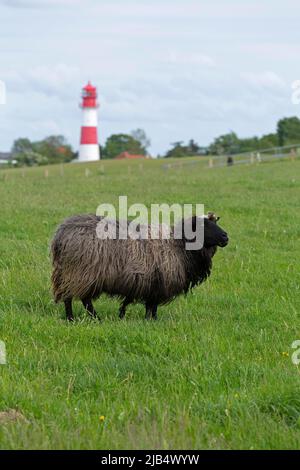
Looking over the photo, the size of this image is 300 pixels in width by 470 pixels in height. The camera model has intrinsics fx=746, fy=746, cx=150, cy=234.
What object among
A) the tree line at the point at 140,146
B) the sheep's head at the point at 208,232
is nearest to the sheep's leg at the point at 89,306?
the sheep's head at the point at 208,232

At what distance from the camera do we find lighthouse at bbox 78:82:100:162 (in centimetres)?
8156

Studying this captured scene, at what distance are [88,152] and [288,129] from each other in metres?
22.4

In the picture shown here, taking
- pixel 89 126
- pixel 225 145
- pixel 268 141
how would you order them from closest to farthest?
pixel 89 126 → pixel 268 141 → pixel 225 145

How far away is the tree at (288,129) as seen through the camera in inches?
3229

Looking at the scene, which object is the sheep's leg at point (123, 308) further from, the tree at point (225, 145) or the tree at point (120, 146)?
the tree at point (120, 146)

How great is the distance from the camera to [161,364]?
22.5 ft

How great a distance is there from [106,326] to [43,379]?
1857mm

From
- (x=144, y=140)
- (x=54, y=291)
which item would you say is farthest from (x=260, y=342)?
(x=144, y=140)

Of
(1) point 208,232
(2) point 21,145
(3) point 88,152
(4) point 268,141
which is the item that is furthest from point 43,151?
(1) point 208,232

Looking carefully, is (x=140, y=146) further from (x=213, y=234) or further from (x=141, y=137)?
(x=213, y=234)

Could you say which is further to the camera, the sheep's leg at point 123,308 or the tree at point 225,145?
the tree at point 225,145

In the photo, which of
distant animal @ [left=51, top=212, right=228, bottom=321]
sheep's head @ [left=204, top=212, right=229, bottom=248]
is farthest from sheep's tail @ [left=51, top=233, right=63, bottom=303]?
sheep's head @ [left=204, top=212, right=229, bottom=248]

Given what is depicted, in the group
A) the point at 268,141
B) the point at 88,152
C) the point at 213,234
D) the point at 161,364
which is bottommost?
the point at 161,364

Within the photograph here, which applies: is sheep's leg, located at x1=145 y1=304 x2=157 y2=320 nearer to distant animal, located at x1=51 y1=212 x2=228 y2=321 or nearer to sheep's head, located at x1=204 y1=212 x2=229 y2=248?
distant animal, located at x1=51 y1=212 x2=228 y2=321
